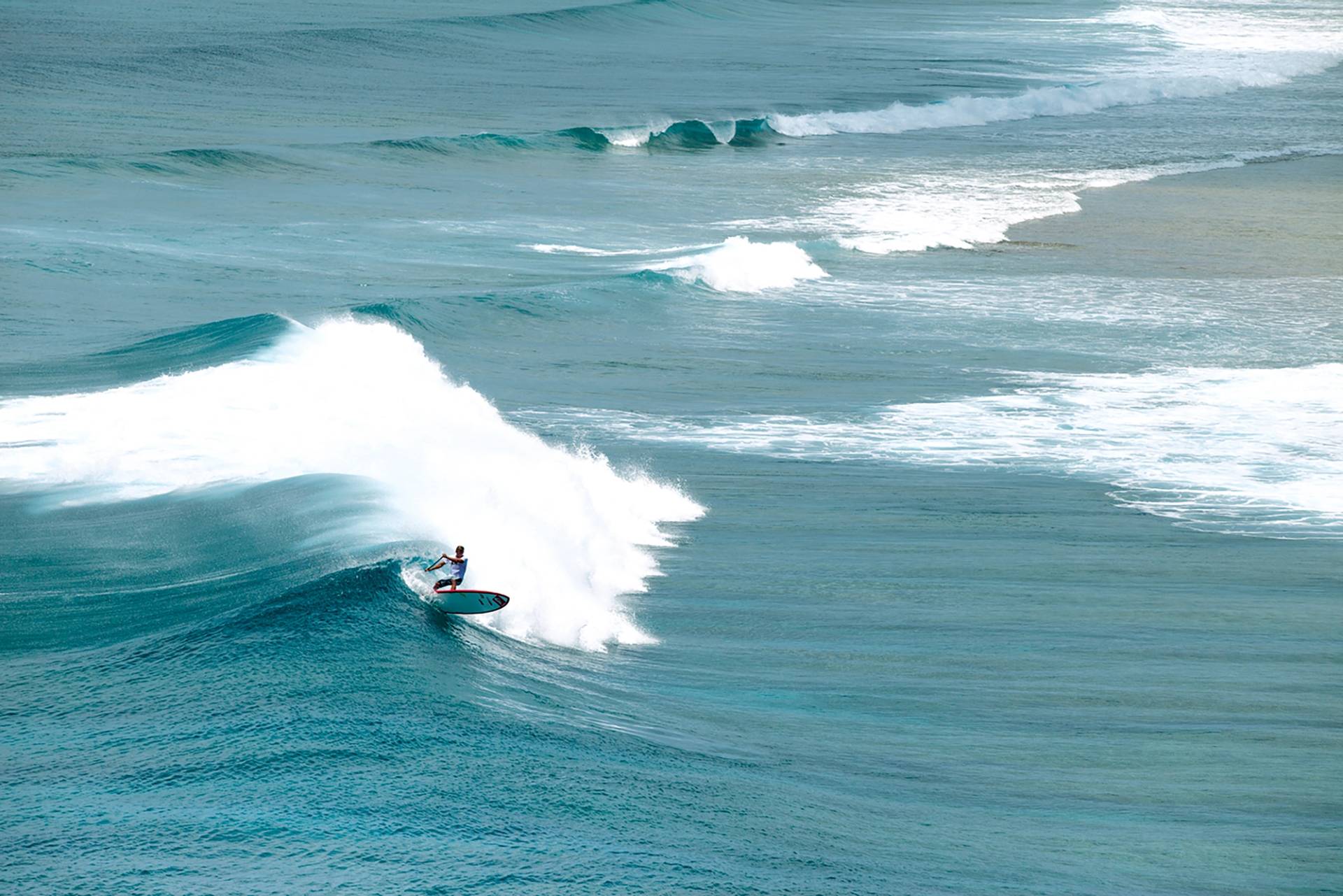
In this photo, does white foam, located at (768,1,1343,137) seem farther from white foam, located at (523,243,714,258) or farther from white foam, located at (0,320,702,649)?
white foam, located at (0,320,702,649)

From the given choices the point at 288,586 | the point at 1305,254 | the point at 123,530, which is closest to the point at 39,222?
the point at 123,530

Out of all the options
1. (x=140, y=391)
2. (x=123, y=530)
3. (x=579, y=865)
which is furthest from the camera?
(x=140, y=391)

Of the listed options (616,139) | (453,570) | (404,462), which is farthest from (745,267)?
(616,139)

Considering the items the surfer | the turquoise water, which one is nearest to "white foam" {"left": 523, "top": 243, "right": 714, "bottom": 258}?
the turquoise water

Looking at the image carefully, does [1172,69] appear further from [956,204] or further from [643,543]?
[643,543]

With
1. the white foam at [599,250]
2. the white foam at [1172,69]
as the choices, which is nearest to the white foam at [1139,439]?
the white foam at [599,250]

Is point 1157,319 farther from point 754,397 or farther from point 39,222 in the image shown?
point 39,222
